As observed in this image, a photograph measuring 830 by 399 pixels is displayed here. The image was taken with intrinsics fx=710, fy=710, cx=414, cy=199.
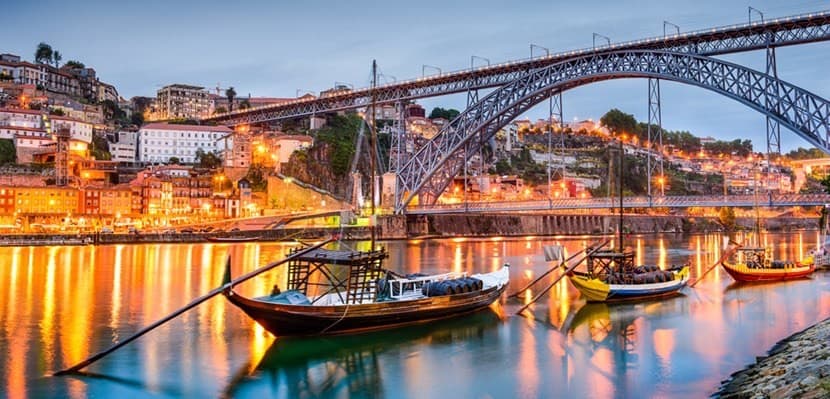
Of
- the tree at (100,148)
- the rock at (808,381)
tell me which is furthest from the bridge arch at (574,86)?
the tree at (100,148)

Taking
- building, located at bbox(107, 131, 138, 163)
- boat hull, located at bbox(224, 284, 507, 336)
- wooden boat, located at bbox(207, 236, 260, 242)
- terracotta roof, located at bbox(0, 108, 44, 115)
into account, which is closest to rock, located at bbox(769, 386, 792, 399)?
boat hull, located at bbox(224, 284, 507, 336)

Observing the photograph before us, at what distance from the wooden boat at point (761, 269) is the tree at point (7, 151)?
6200cm

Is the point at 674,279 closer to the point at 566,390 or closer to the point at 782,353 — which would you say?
the point at 782,353

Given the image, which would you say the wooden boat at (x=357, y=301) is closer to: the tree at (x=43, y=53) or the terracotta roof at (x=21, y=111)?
the terracotta roof at (x=21, y=111)

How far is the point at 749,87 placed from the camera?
34312 mm

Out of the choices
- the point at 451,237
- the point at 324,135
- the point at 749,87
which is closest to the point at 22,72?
the point at 324,135

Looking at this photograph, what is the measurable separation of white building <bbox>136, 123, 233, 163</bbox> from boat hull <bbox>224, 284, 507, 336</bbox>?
63674 mm

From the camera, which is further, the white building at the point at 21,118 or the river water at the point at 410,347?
the white building at the point at 21,118

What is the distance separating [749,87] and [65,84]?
83324 mm

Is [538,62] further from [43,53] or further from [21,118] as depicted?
[43,53]

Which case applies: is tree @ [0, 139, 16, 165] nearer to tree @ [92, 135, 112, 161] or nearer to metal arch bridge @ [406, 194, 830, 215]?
tree @ [92, 135, 112, 161]

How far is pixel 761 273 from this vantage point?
27.0 metres

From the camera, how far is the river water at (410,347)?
1229 cm

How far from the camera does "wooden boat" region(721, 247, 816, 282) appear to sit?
2683cm
